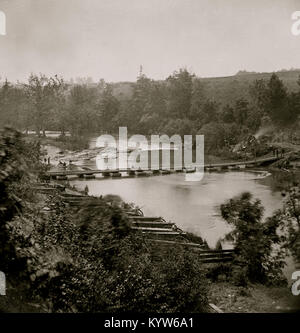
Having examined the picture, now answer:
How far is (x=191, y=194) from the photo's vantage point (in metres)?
18.0

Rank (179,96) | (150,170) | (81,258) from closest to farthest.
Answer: (81,258)
(150,170)
(179,96)

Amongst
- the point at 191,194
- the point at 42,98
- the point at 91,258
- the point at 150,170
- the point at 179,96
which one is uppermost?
the point at 179,96

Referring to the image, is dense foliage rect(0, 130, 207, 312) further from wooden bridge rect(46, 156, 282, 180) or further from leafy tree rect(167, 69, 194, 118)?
leafy tree rect(167, 69, 194, 118)

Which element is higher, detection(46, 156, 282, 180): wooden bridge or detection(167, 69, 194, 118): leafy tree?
detection(167, 69, 194, 118): leafy tree

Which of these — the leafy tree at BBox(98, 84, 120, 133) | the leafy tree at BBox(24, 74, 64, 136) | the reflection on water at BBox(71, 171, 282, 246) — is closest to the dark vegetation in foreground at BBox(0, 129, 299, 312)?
the reflection on water at BBox(71, 171, 282, 246)

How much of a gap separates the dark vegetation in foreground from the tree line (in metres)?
8.58

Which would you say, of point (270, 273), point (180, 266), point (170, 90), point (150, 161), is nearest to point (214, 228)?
point (270, 273)

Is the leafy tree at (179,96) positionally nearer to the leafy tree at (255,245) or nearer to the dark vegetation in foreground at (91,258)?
the leafy tree at (255,245)

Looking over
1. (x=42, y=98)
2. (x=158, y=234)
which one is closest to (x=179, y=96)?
(x=42, y=98)

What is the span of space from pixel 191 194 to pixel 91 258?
1065 centimetres

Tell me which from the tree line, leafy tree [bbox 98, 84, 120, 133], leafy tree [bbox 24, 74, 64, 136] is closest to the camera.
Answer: leafy tree [bbox 24, 74, 64, 136]

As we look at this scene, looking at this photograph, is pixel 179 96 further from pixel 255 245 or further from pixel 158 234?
pixel 255 245

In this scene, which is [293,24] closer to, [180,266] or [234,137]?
[180,266]

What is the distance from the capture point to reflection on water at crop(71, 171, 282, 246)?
14.0 metres
